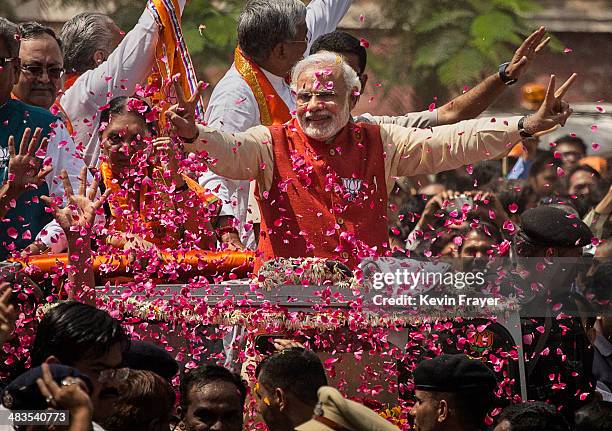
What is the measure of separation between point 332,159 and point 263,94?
1057 millimetres

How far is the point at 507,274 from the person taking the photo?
771 cm

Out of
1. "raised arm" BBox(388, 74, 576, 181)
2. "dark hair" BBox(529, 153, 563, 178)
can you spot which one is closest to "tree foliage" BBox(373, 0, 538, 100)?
"dark hair" BBox(529, 153, 563, 178)

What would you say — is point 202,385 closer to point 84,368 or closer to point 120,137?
point 84,368

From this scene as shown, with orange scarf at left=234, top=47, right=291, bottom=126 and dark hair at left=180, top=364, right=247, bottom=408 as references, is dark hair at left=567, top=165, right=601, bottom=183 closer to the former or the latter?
orange scarf at left=234, top=47, right=291, bottom=126

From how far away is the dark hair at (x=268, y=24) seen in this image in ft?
28.6

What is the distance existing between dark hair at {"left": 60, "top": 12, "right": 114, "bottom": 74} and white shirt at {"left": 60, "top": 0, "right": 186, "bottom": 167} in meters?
0.31

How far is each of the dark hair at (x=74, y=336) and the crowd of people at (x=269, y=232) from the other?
102 mm

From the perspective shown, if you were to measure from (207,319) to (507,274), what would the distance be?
1.48 m

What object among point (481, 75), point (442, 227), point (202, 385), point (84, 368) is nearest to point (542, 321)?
point (442, 227)

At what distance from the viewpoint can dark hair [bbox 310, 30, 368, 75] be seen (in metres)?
8.60

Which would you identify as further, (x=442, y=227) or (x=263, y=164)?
(x=442, y=227)

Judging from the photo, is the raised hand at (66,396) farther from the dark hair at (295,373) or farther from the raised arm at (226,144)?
the raised arm at (226,144)

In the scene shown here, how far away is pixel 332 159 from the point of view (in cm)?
792

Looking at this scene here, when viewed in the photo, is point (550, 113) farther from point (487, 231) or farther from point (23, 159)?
point (23, 159)
